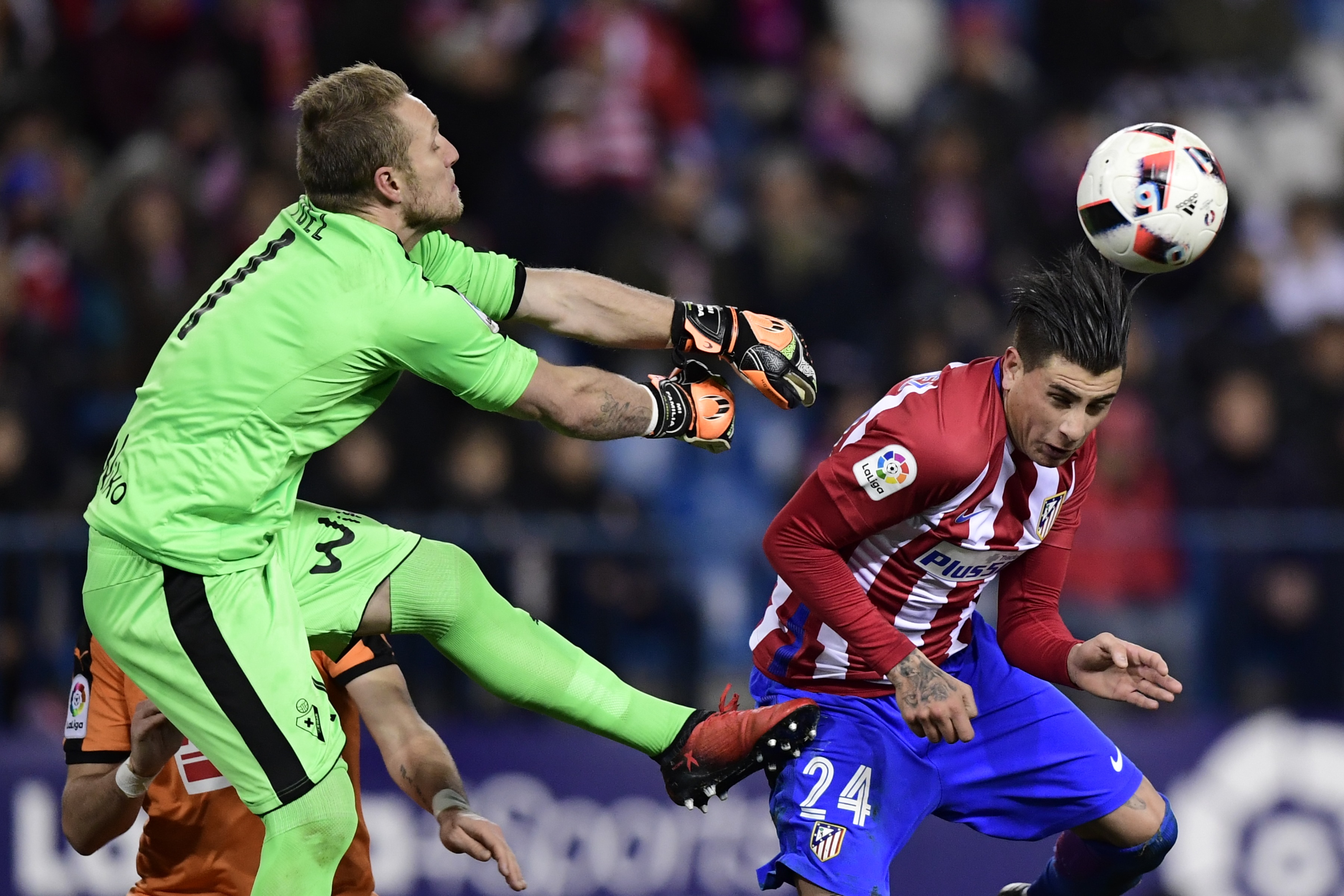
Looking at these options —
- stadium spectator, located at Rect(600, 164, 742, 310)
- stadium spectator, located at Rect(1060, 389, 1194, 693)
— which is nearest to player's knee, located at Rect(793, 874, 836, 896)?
stadium spectator, located at Rect(1060, 389, 1194, 693)

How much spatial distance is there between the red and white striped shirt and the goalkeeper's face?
4.45 feet

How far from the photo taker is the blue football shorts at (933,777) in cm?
553

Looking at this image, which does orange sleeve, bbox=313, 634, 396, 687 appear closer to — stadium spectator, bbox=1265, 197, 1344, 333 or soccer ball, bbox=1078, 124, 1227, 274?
soccer ball, bbox=1078, 124, 1227, 274

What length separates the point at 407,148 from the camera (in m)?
5.15

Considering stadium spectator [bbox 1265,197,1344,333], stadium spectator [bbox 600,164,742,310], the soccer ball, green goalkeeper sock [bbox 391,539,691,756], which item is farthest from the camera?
stadium spectator [bbox 1265,197,1344,333]

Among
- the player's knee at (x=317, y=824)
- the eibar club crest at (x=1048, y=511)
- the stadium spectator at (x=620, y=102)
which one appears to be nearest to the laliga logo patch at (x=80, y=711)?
the player's knee at (x=317, y=824)

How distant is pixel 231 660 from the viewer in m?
4.93

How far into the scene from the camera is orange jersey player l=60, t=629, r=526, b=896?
18.4 ft

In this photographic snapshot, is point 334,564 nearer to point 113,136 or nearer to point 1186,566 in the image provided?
point 1186,566

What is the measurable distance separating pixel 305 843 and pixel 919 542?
205 centimetres

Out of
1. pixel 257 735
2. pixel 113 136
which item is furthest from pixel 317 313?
pixel 113 136

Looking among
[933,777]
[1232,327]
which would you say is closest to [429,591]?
[933,777]

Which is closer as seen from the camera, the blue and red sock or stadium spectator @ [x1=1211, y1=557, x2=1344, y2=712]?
the blue and red sock

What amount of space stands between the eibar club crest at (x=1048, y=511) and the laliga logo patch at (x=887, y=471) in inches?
23.0
